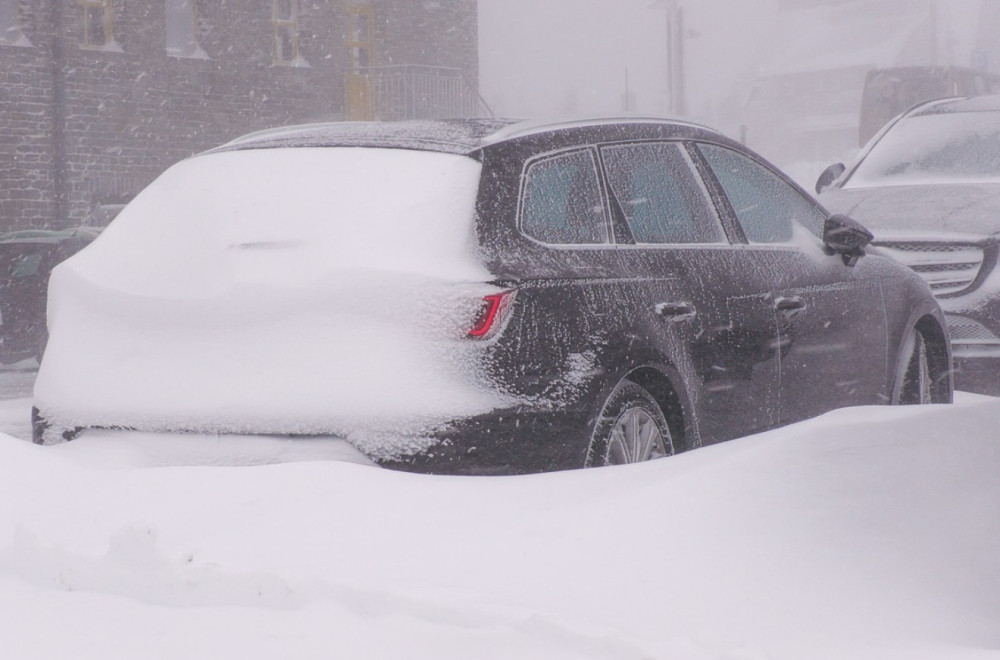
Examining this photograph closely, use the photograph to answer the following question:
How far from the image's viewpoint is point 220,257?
14.7 feet

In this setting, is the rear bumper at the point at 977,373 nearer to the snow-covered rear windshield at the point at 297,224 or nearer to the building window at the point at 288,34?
the snow-covered rear windshield at the point at 297,224

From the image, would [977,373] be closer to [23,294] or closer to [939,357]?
[939,357]

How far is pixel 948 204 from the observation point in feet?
29.1

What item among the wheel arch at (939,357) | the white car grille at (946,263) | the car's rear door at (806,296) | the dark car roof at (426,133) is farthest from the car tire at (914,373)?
the dark car roof at (426,133)

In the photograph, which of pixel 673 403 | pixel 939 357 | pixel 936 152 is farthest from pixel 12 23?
pixel 673 403

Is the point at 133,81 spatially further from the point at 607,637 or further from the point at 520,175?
the point at 607,637

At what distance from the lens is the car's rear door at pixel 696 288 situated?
510cm

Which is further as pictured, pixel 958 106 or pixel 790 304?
pixel 958 106

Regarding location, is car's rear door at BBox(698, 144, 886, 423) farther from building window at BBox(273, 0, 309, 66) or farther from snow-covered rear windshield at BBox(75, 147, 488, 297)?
building window at BBox(273, 0, 309, 66)

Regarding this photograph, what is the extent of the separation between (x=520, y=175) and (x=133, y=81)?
20789 mm

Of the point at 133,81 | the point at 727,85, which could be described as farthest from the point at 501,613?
the point at 727,85

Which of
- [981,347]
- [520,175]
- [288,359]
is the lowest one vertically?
[981,347]

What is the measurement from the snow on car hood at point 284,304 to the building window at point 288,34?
22.8 m

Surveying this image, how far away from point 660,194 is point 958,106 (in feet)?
19.6
